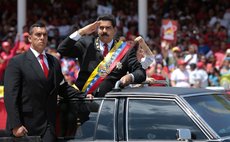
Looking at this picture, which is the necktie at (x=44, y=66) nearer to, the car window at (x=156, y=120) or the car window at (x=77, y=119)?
the car window at (x=77, y=119)

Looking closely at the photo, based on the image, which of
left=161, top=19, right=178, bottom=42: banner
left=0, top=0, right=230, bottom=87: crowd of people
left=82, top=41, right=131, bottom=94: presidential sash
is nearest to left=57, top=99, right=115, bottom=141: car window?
left=82, top=41, right=131, bottom=94: presidential sash

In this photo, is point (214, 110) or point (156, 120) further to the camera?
point (214, 110)

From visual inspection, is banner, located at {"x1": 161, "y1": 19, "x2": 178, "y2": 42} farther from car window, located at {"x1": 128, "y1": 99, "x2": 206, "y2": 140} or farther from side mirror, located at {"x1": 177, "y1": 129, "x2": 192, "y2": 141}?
side mirror, located at {"x1": 177, "y1": 129, "x2": 192, "y2": 141}

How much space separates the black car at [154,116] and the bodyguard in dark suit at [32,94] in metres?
0.28

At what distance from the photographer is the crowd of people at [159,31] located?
1437 centimetres

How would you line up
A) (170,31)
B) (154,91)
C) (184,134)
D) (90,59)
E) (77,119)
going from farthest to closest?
(170,31) < (90,59) < (77,119) < (154,91) < (184,134)

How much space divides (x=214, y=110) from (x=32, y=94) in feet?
6.11

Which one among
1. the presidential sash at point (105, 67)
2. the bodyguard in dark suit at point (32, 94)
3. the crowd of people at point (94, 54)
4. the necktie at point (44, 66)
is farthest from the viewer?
the presidential sash at point (105, 67)

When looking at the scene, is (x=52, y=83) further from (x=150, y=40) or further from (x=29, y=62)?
(x=150, y=40)

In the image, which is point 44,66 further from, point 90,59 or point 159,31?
point 159,31

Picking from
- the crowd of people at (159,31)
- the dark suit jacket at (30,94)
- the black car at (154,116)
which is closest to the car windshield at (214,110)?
the black car at (154,116)

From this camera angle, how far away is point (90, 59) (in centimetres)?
718

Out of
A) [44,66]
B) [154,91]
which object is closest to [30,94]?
[44,66]

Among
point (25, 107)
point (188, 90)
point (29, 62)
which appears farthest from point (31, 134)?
point (188, 90)
